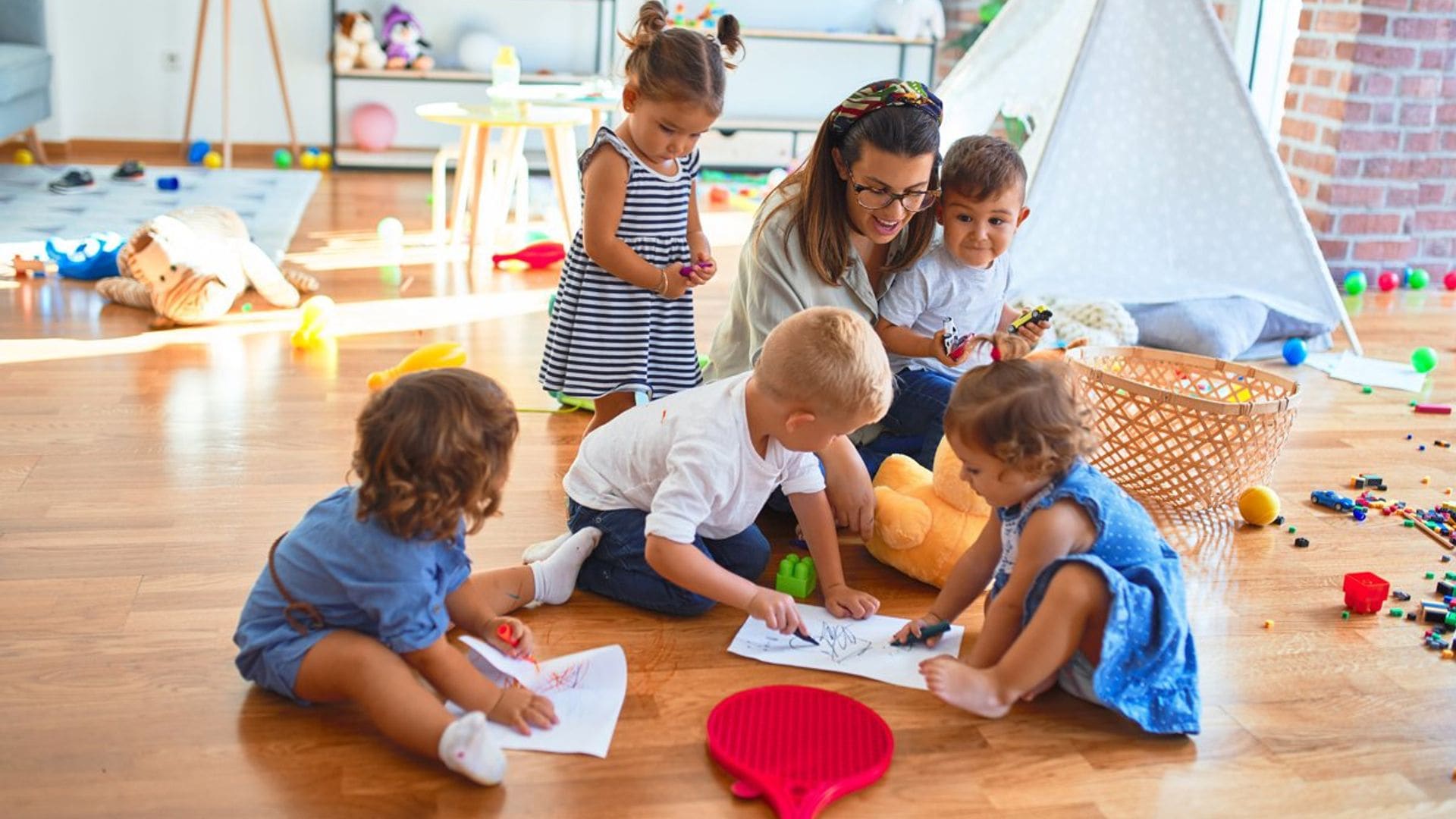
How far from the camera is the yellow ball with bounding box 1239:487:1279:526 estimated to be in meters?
1.94

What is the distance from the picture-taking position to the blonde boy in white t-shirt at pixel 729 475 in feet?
4.63

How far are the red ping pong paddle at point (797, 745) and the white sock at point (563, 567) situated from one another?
311 millimetres

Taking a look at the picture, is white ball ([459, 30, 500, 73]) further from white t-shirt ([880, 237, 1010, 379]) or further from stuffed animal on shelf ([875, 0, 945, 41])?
white t-shirt ([880, 237, 1010, 379])

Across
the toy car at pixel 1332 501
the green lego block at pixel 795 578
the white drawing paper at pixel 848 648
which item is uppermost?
the toy car at pixel 1332 501

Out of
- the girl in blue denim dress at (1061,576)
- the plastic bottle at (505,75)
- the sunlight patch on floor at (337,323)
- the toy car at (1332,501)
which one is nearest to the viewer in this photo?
the girl in blue denim dress at (1061,576)

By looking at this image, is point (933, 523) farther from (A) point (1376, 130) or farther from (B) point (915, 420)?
(A) point (1376, 130)

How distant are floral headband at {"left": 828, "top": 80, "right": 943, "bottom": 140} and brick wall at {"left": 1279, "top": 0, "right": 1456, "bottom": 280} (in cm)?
231

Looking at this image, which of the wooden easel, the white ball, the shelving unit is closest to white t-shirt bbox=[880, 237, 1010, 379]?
the shelving unit

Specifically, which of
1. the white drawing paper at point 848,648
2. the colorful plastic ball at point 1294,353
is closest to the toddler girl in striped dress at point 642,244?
the white drawing paper at point 848,648

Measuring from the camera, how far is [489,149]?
136 inches

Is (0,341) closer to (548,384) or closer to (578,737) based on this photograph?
(548,384)

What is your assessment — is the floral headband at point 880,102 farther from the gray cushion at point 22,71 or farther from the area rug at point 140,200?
the gray cushion at point 22,71

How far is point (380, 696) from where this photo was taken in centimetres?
124

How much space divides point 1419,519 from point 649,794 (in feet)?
4.55
